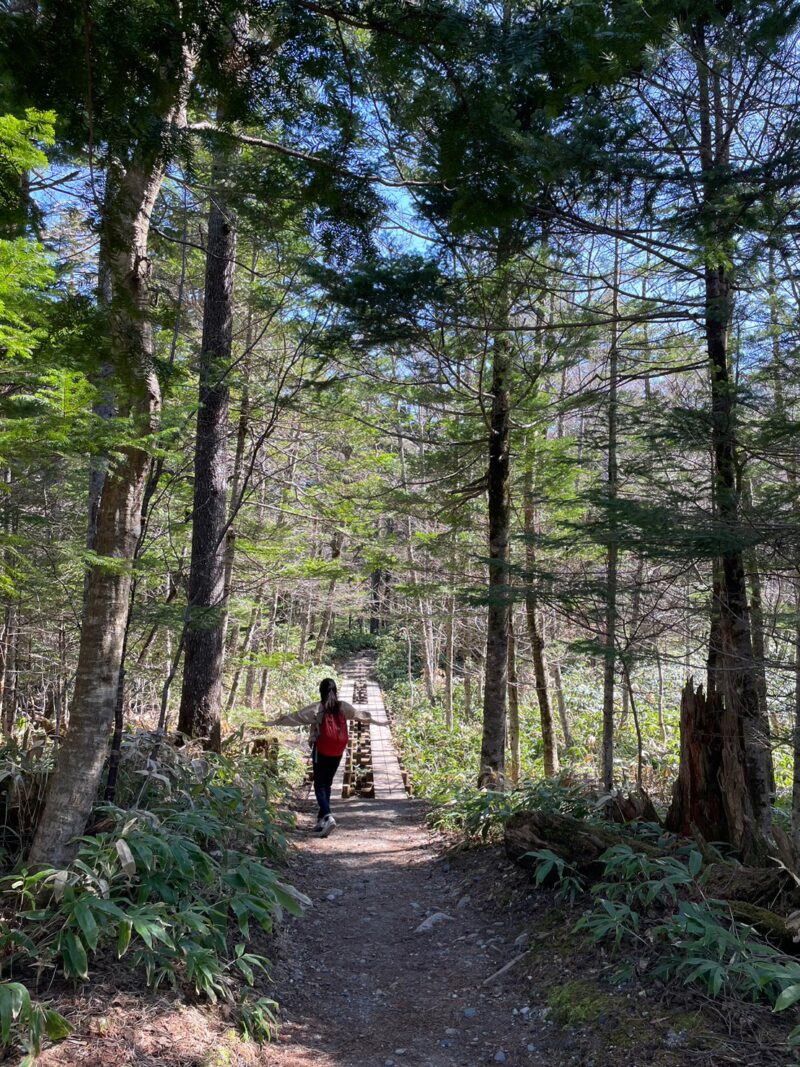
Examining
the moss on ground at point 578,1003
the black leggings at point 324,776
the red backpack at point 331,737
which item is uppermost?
the red backpack at point 331,737

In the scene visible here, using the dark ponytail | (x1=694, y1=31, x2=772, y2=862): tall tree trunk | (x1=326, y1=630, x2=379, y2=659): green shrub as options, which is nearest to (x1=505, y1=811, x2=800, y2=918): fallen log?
(x1=694, y1=31, x2=772, y2=862): tall tree trunk

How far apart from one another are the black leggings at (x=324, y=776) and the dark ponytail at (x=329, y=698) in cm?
51

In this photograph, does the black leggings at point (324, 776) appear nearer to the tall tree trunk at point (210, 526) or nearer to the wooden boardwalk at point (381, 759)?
the tall tree trunk at point (210, 526)

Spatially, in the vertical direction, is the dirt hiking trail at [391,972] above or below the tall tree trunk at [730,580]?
below

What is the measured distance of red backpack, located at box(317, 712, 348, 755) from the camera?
826cm

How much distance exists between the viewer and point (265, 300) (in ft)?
23.4

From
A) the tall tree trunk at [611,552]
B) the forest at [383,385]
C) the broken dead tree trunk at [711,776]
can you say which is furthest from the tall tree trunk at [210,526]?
the broken dead tree trunk at [711,776]

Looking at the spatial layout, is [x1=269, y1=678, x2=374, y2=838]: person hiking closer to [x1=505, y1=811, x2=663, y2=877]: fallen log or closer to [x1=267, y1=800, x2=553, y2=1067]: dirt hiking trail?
[x1=267, y1=800, x2=553, y2=1067]: dirt hiking trail

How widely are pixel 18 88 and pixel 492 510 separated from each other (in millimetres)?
6429

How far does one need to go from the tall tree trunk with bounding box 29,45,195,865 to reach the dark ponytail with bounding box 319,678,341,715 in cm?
458

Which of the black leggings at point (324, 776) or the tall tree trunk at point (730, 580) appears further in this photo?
the black leggings at point (324, 776)

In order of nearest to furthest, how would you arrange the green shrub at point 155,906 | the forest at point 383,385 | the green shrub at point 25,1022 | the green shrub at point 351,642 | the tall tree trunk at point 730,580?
the green shrub at point 25,1022 → the forest at point 383,385 → the green shrub at point 155,906 → the tall tree trunk at point 730,580 → the green shrub at point 351,642

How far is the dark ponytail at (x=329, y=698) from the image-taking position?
27.4 ft

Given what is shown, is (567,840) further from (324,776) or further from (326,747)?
(324,776)
